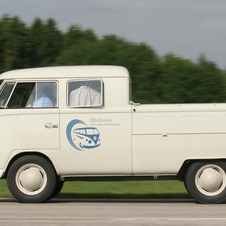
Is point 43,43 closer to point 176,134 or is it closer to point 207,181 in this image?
point 176,134

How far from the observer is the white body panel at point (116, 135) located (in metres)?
7.29

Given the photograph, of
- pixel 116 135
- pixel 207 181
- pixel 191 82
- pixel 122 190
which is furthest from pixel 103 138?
pixel 191 82

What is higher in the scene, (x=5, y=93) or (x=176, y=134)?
(x=5, y=93)

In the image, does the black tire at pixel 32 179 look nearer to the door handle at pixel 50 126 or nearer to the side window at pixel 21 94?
the door handle at pixel 50 126

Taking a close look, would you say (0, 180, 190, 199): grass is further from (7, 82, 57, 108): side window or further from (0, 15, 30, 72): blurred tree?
(0, 15, 30, 72): blurred tree

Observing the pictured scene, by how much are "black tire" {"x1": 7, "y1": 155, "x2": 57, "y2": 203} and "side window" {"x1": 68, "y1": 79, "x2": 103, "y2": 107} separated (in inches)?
47.8

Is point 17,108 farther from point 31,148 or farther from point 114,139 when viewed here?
point 114,139

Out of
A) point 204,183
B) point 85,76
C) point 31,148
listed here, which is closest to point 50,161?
point 31,148

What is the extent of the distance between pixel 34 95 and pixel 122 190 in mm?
3212

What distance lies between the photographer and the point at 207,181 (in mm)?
7375

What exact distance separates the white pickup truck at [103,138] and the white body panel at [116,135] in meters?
0.02

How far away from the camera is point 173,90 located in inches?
640

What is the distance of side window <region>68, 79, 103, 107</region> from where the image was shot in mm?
7492
